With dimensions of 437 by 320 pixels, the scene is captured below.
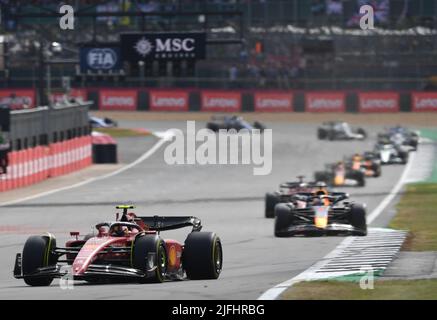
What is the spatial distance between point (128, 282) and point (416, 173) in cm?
3286

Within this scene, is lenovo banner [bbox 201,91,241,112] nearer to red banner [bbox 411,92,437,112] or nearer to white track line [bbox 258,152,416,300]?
red banner [bbox 411,92,437,112]

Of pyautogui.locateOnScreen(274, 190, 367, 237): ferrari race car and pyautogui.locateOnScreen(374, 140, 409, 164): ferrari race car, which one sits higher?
pyautogui.locateOnScreen(274, 190, 367, 237): ferrari race car

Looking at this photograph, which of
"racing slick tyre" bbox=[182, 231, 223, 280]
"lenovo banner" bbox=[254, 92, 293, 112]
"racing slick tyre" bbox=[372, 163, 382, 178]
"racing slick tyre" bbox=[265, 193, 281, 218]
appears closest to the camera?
"racing slick tyre" bbox=[182, 231, 223, 280]

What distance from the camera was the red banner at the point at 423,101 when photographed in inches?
2845

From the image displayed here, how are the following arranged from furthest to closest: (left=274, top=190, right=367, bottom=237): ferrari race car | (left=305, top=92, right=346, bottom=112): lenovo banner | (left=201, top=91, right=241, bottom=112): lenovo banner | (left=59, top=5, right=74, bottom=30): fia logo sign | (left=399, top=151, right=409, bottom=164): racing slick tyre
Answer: (left=201, top=91, right=241, bottom=112): lenovo banner < (left=305, top=92, right=346, bottom=112): lenovo banner < (left=399, top=151, right=409, bottom=164): racing slick tyre < (left=59, top=5, right=74, bottom=30): fia logo sign < (left=274, top=190, right=367, bottom=237): ferrari race car

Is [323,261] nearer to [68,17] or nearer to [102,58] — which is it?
[68,17]

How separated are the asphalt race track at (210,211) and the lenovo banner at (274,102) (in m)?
8.65

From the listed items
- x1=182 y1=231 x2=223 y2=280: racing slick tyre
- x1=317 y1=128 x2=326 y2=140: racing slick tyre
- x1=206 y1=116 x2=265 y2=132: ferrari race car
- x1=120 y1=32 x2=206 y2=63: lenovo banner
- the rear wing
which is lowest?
x1=317 y1=128 x2=326 y2=140: racing slick tyre

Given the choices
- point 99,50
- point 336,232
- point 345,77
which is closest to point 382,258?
point 336,232

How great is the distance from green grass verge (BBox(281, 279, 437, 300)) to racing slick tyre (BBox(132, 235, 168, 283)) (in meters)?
1.84

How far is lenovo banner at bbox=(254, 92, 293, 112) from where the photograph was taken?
245ft

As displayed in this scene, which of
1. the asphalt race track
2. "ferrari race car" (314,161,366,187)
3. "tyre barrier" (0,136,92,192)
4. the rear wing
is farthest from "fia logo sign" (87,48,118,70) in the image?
the rear wing

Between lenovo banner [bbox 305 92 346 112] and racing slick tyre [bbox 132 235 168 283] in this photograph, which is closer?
racing slick tyre [bbox 132 235 168 283]

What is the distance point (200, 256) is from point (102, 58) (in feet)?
91.0
